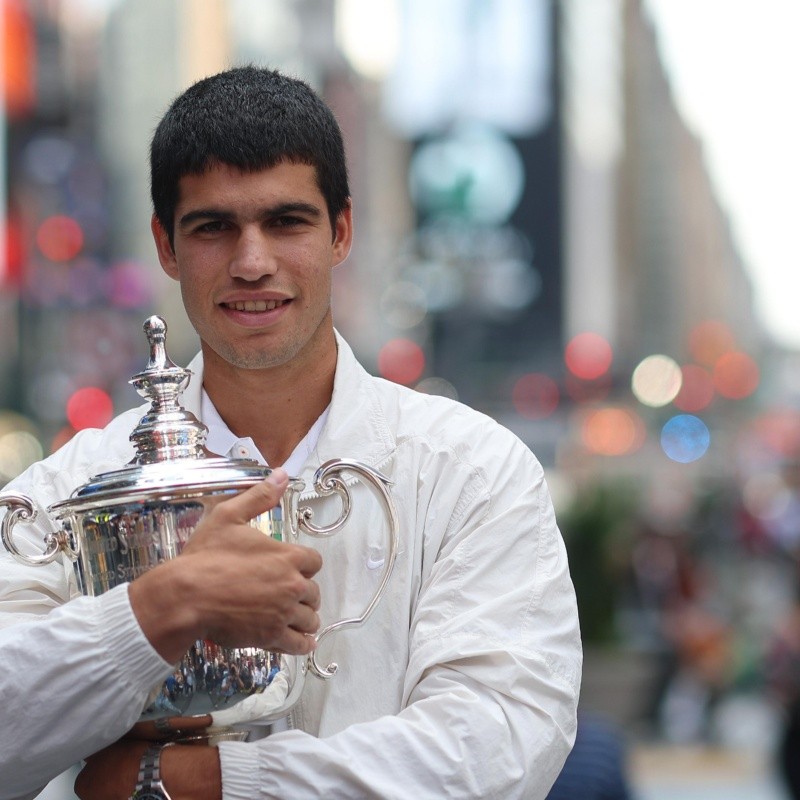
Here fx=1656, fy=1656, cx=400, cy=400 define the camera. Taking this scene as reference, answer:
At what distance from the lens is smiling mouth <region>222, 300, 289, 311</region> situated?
103 inches

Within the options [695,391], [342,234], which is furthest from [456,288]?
[695,391]

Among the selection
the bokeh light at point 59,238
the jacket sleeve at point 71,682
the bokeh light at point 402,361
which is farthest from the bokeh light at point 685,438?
the jacket sleeve at point 71,682

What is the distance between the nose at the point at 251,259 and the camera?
101 inches

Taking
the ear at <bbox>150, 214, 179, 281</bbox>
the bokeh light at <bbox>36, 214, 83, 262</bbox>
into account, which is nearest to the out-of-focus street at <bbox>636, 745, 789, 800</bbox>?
the ear at <bbox>150, 214, 179, 281</bbox>

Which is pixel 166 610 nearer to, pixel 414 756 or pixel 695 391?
pixel 414 756

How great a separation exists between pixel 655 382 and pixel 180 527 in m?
69.6

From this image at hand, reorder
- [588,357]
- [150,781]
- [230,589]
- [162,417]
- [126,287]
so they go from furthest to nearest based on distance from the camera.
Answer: [588,357]
[126,287]
[162,417]
[150,781]
[230,589]

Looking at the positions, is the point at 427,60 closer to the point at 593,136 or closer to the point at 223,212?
the point at 223,212

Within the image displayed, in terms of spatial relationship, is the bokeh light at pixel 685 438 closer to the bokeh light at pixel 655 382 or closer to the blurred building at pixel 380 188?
the bokeh light at pixel 655 382

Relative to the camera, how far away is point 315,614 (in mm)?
2322

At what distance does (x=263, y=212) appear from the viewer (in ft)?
8.44

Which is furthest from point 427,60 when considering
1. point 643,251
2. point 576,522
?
point 643,251

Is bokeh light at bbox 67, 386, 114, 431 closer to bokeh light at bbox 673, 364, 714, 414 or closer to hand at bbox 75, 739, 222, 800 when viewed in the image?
hand at bbox 75, 739, 222, 800

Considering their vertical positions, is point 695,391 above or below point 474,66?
below
